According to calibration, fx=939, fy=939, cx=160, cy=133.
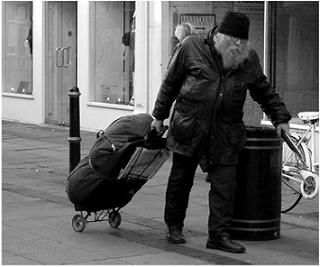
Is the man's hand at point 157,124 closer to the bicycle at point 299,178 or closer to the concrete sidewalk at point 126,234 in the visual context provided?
the concrete sidewalk at point 126,234

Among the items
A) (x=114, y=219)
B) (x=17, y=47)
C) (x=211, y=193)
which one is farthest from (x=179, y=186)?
(x=17, y=47)

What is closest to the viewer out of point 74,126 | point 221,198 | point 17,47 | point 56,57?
point 221,198

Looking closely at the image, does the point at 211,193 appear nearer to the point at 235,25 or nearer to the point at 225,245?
the point at 225,245

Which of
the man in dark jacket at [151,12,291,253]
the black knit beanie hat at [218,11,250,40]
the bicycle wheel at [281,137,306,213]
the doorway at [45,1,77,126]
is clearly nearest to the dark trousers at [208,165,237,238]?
the man in dark jacket at [151,12,291,253]

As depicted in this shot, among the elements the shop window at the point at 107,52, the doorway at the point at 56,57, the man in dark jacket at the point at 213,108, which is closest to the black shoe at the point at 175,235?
the man in dark jacket at the point at 213,108

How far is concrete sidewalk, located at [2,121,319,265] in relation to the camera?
744 centimetres

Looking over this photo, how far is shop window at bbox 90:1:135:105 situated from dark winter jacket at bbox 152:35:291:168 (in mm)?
9850

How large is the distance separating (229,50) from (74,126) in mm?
3305

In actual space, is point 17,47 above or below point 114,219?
above

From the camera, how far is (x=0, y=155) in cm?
1320

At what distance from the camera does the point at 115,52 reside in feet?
59.0

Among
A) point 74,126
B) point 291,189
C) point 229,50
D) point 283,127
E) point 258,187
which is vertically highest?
point 229,50

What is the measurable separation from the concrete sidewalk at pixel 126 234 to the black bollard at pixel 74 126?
468 mm

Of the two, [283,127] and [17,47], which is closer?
[283,127]
